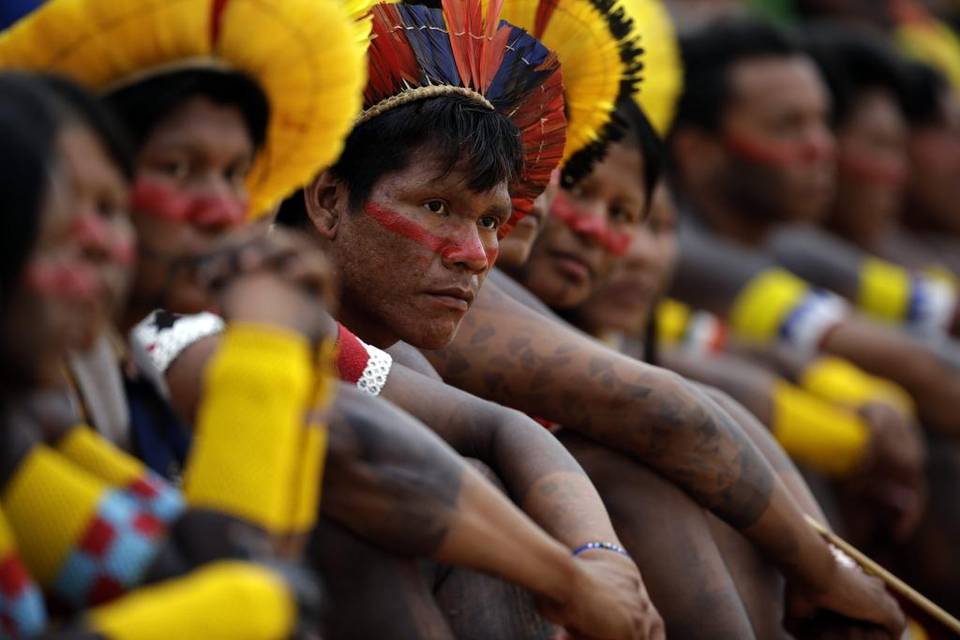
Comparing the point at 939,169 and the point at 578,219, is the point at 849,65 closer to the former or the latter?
the point at 939,169

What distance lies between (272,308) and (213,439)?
178mm

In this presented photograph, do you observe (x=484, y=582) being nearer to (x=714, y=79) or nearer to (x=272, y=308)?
(x=272, y=308)

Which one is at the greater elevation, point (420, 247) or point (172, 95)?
point (172, 95)

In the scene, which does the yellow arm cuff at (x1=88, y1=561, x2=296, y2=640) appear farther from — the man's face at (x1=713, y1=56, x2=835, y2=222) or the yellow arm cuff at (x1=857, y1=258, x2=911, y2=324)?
the yellow arm cuff at (x1=857, y1=258, x2=911, y2=324)

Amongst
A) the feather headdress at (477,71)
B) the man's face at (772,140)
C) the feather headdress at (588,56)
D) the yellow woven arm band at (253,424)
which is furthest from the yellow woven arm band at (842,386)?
the yellow woven arm band at (253,424)

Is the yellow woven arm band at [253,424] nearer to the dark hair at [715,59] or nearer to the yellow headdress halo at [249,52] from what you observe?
the yellow headdress halo at [249,52]

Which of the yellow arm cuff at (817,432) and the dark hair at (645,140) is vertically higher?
the dark hair at (645,140)

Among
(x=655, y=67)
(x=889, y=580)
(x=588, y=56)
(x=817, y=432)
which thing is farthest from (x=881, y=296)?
(x=588, y=56)

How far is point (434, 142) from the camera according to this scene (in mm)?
3643

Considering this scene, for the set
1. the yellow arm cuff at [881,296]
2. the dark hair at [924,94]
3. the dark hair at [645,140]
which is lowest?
the yellow arm cuff at [881,296]

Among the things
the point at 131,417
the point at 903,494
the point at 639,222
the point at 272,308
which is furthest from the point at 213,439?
the point at 903,494

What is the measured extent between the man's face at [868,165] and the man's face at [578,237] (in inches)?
142

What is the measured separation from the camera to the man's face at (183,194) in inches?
116

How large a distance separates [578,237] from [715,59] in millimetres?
2646
